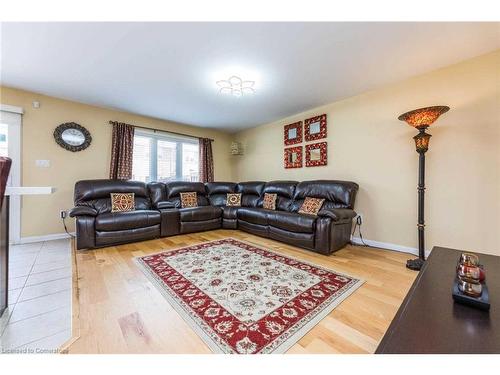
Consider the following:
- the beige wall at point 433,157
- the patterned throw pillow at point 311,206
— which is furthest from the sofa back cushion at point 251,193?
the beige wall at point 433,157

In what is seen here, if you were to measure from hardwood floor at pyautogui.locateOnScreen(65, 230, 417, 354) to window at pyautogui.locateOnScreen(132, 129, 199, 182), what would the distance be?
2239 mm

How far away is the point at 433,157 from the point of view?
8.34 ft

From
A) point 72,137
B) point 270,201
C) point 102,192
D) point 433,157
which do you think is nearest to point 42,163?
point 72,137

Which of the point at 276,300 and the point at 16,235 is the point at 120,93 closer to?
the point at 16,235

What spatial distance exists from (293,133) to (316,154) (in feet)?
2.31

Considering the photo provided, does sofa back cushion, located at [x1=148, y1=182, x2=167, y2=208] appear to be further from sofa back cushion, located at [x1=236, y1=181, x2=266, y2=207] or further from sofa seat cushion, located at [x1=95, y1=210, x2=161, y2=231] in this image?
sofa back cushion, located at [x1=236, y1=181, x2=266, y2=207]

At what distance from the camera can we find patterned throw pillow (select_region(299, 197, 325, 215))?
3.15 metres

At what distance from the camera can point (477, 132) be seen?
2.26m

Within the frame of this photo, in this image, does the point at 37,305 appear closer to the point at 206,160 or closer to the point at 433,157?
the point at 206,160

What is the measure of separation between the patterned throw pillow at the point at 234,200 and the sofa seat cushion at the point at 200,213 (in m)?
0.41

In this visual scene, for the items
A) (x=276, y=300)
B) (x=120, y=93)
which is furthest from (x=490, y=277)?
(x=120, y=93)

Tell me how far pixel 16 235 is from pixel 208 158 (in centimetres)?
351

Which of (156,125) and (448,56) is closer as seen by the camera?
(448,56)

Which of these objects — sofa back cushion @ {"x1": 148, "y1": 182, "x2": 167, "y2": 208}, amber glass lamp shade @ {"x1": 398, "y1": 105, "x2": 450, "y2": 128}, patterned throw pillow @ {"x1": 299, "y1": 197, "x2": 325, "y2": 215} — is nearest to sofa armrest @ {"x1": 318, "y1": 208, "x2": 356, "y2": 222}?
patterned throw pillow @ {"x1": 299, "y1": 197, "x2": 325, "y2": 215}
